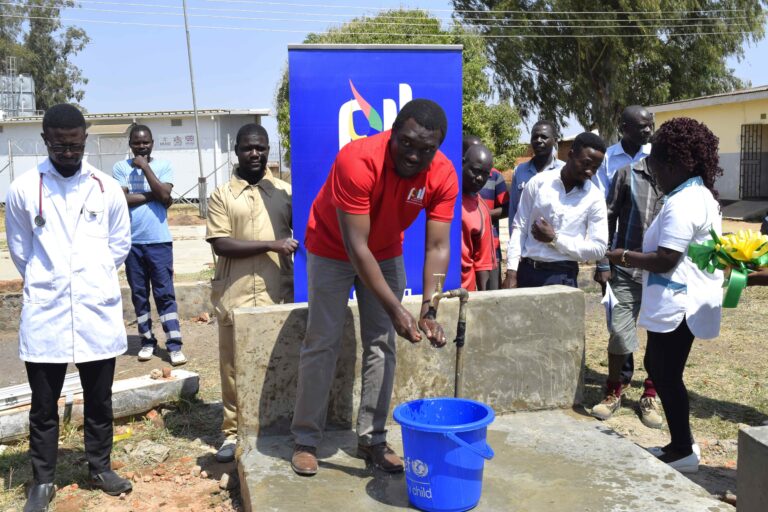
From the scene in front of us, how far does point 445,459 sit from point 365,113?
234 centimetres

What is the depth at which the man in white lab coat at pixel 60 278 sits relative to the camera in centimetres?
383

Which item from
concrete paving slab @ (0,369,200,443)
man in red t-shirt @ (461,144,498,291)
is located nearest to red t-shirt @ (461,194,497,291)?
man in red t-shirt @ (461,144,498,291)

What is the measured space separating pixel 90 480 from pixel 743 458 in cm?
329

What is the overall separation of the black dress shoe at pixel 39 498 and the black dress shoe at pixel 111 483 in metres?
0.25

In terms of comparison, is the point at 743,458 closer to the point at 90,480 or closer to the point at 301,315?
the point at 301,315

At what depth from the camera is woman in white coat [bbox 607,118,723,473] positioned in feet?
12.9

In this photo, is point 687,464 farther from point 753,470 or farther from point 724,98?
point 724,98

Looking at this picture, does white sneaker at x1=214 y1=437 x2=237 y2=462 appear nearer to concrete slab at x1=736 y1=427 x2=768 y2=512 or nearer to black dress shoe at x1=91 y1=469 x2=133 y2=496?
black dress shoe at x1=91 y1=469 x2=133 y2=496

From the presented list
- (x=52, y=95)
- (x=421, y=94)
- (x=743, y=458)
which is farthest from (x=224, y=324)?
(x=52, y=95)

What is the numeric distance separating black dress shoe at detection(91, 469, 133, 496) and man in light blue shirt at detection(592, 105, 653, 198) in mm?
3719

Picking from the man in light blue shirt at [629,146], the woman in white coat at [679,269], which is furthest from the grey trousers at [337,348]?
the man in light blue shirt at [629,146]

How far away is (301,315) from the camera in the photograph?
4277mm

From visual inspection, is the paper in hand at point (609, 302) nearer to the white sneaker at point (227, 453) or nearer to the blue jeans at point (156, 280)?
the white sneaker at point (227, 453)

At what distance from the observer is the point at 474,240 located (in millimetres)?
5410
